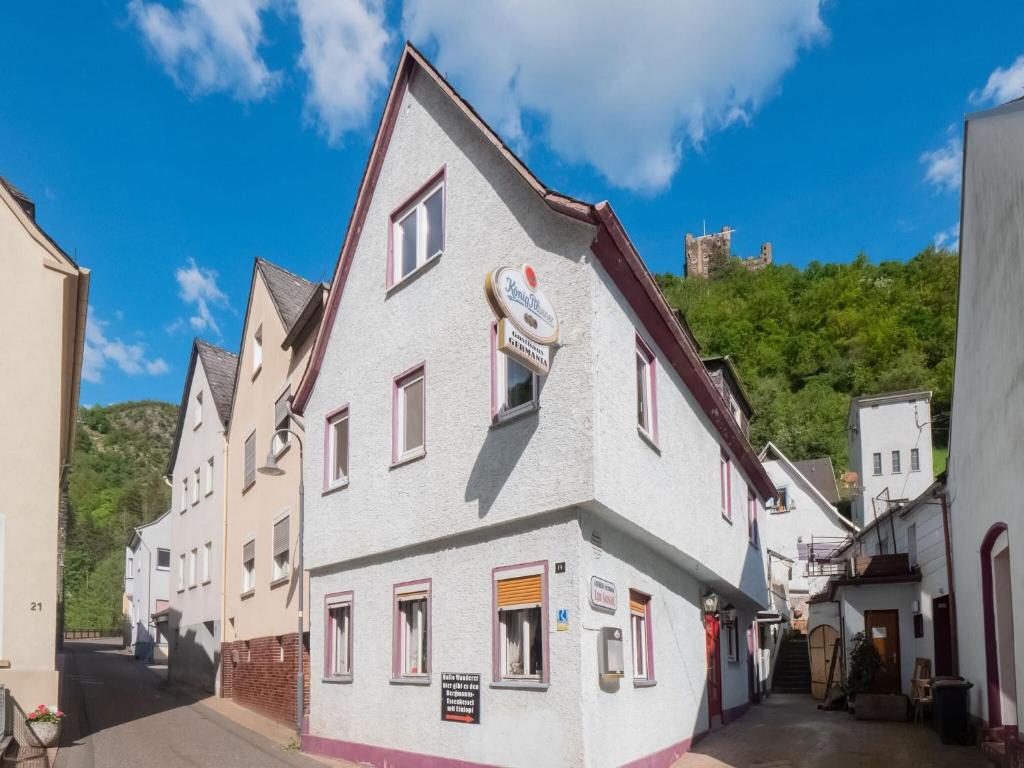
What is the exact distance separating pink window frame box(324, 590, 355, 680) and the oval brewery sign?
20.6ft

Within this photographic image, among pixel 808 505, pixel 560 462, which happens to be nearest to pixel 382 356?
pixel 560 462

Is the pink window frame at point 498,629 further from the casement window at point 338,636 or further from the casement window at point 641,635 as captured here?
the casement window at point 338,636

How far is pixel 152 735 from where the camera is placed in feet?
55.3

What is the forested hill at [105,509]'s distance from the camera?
76562 mm

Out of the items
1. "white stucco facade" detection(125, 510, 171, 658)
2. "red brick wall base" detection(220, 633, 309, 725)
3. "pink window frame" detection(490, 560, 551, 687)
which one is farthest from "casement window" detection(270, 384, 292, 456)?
"white stucco facade" detection(125, 510, 171, 658)

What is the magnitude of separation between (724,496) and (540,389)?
790 centimetres

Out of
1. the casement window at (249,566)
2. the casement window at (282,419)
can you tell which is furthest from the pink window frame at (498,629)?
the casement window at (249,566)

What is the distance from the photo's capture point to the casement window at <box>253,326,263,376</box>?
2418cm

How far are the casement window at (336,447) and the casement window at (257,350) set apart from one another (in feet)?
27.9

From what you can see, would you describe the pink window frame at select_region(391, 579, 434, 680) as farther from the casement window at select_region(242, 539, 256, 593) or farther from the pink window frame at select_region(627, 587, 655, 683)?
A: the casement window at select_region(242, 539, 256, 593)

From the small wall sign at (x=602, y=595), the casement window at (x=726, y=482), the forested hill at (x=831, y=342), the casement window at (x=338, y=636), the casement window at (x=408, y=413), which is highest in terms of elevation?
the forested hill at (x=831, y=342)

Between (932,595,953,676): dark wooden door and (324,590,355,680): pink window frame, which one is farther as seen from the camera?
(932,595,953,676): dark wooden door

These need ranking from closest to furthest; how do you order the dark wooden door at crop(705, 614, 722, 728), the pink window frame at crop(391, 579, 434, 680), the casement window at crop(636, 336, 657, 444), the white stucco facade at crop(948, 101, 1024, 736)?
the white stucco facade at crop(948, 101, 1024, 736), the pink window frame at crop(391, 579, 434, 680), the casement window at crop(636, 336, 657, 444), the dark wooden door at crop(705, 614, 722, 728)

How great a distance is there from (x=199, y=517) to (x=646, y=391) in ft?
67.7
